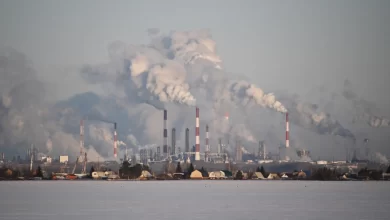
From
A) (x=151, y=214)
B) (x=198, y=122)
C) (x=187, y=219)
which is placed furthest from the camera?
(x=198, y=122)

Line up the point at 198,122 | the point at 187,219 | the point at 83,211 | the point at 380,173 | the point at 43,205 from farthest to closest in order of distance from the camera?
the point at 380,173 → the point at 198,122 → the point at 43,205 → the point at 83,211 → the point at 187,219

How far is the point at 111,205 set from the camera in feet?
232

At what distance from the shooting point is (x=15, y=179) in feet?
629

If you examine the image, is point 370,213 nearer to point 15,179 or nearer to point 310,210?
point 310,210

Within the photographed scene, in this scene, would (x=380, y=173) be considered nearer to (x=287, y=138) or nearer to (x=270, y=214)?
(x=287, y=138)

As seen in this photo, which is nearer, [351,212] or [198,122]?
[351,212]

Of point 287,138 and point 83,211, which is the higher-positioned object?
point 287,138

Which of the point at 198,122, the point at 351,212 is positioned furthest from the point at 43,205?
the point at 198,122

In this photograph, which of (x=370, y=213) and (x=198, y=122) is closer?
(x=370, y=213)

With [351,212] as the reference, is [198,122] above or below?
above

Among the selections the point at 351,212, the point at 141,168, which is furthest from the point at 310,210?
the point at 141,168

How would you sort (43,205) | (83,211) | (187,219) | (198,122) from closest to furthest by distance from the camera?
(187,219), (83,211), (43,205), (198,122)

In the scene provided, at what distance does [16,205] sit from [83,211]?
1076 cm

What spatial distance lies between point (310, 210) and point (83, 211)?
16768 mm
